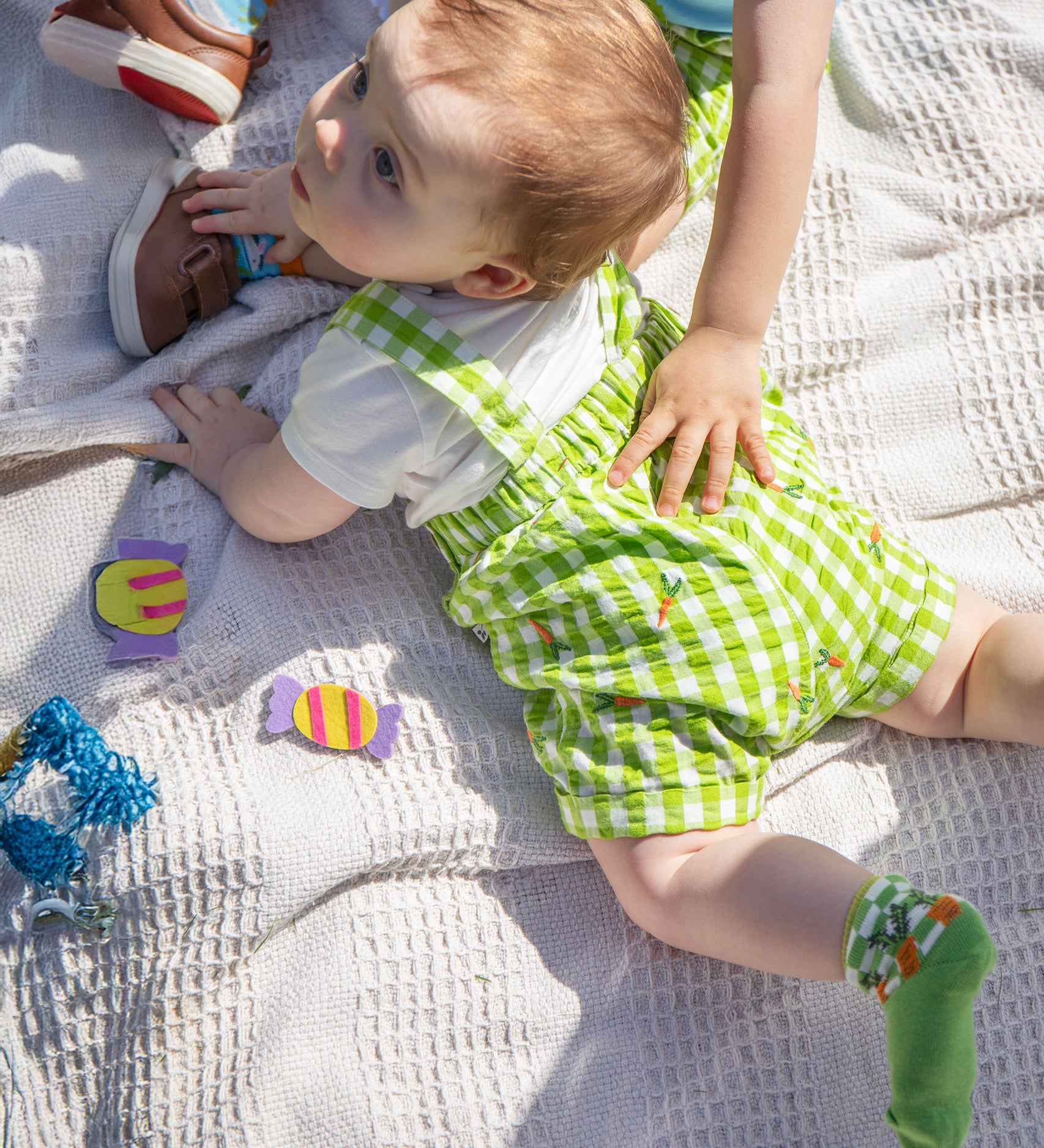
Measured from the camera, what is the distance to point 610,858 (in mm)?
1016

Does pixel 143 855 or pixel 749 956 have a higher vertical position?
pixel 143 855

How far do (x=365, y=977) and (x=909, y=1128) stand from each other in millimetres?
536

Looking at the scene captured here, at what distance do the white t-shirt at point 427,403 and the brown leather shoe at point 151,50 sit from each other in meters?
0.50

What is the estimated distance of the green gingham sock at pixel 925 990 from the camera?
2.69 feet

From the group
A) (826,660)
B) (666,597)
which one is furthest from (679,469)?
(826,660)

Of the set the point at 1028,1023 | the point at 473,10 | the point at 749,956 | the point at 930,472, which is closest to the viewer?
the point at 473,10

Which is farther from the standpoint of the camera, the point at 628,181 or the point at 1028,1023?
the point at 1028,1023

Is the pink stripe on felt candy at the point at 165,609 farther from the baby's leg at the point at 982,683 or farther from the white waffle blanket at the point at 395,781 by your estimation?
the baby's leg at the point at 982,683

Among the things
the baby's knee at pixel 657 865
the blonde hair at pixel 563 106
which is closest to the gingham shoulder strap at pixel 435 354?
the blonde hair at pixel 563 106

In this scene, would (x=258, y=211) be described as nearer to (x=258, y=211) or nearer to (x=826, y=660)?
(x=258, y=211)

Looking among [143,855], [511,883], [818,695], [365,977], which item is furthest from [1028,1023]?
[143,855]

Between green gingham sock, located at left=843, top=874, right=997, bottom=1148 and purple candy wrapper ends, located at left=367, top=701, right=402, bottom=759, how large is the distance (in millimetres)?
508

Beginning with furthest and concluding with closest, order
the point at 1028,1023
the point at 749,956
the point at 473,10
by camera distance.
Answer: the point at 1028,1023 → the point at 749,956 → the point at 473,10

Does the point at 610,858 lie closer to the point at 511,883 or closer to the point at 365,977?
the point at 511,883
